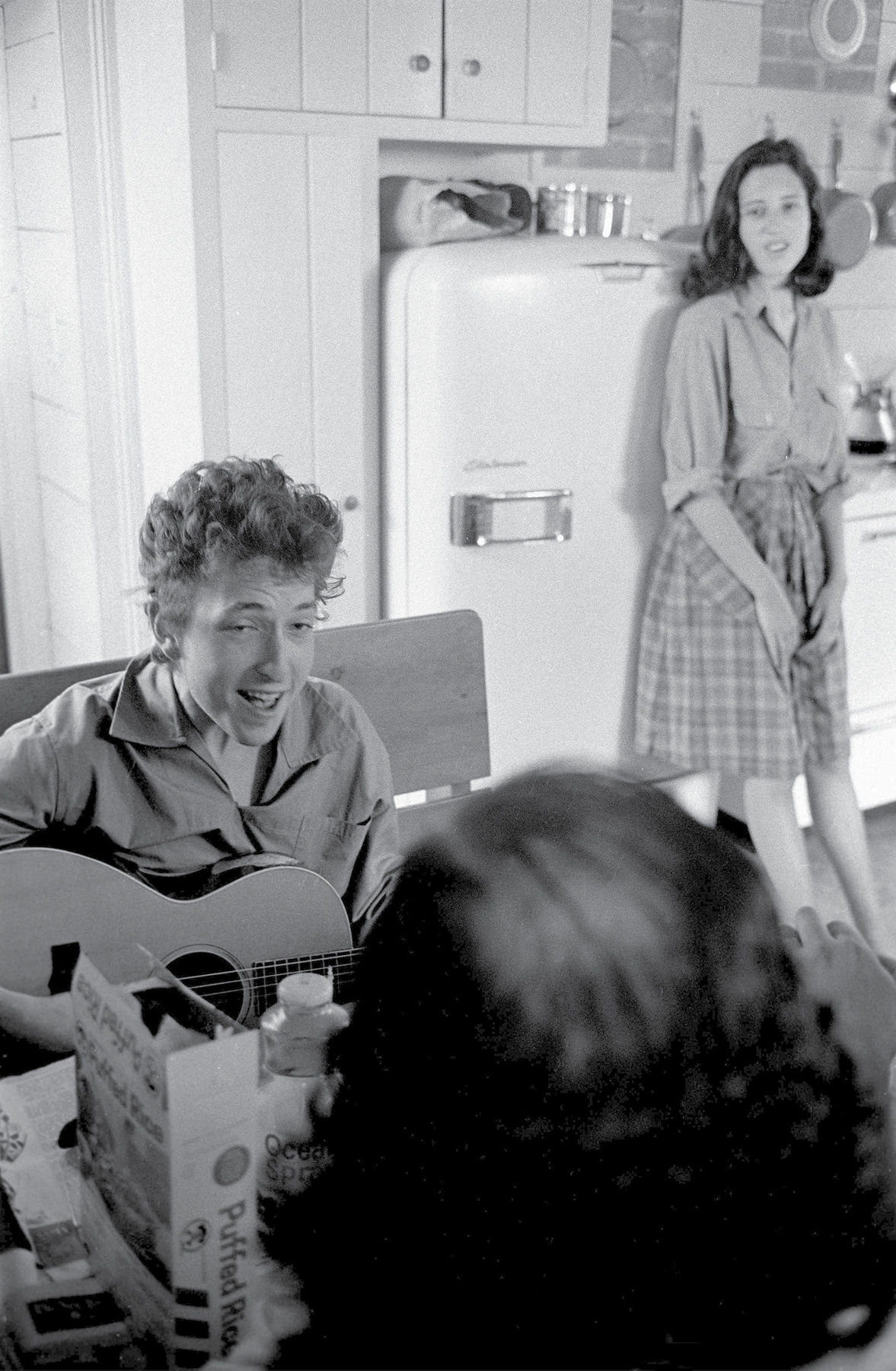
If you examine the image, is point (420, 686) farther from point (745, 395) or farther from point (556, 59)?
point (556, 59)

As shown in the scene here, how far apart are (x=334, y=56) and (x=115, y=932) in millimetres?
1803

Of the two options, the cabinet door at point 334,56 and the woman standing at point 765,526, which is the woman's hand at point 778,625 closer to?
the woman standing at point 765,526

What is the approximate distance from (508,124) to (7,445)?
1537 mm

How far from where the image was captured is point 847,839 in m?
2.68

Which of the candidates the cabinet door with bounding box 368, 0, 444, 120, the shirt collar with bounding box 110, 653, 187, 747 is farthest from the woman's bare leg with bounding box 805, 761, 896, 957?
the shirt collar with bounding box 110, 653, 187, 747

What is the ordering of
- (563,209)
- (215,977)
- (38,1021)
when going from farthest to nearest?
1. (563,209)
2. (215,977)
3. (38,1021)

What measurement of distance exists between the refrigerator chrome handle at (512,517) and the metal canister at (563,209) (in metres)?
0.58

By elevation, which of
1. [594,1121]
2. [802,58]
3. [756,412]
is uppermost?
[802,58]

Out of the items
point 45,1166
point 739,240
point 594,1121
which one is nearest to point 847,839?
point 739,240

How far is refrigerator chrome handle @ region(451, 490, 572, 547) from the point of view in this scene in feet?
8.41

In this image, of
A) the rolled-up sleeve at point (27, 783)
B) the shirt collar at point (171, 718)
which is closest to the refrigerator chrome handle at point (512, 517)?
the shirt collar at point (171, 718)

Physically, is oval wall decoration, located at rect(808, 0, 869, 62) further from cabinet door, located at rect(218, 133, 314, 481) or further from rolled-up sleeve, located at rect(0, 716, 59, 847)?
rolled-up sleeve, located at rect(0, 716, 59, 847)

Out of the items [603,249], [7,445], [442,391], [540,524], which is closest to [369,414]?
[442,391]

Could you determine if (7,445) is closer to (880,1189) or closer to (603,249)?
(603,249)
